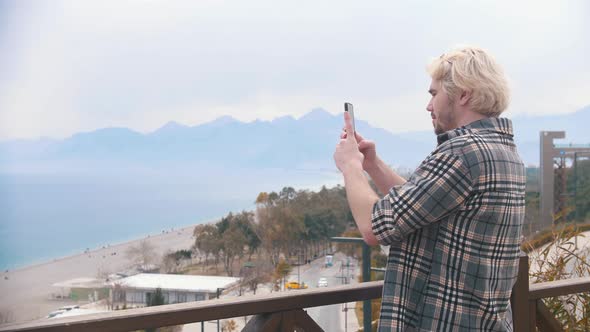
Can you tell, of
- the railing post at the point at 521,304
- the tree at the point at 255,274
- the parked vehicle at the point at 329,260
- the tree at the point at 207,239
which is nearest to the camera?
the railing post at the point at 521,304

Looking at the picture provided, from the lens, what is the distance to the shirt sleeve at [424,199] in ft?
2.48

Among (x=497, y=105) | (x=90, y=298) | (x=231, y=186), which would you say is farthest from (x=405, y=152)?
Result: (x=497, y=105)

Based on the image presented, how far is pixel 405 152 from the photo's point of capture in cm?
1459

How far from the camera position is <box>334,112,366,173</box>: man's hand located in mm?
845

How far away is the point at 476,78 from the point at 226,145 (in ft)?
70.8

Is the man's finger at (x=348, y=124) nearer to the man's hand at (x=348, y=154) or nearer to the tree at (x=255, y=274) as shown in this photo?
the man's hand at (x=348, y=154)

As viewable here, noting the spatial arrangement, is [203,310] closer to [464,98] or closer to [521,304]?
[464,98]

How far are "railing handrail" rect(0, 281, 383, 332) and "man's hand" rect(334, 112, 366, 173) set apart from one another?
30cm

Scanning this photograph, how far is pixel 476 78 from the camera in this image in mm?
796

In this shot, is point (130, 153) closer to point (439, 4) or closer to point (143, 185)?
point (143, 185)

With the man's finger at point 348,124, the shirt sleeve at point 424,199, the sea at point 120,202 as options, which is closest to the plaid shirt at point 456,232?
the shirt sleeve at point 424,199

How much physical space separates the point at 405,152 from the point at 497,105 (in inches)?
552

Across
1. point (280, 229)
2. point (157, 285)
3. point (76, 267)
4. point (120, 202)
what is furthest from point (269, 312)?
point (120, 202)

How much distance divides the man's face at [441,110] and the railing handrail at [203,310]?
38 cm
